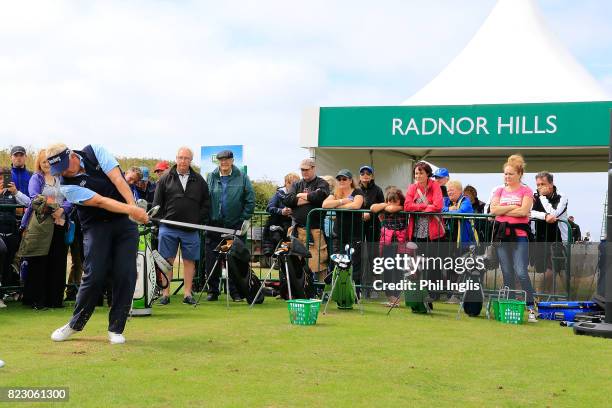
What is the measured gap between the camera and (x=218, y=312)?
30.4ft

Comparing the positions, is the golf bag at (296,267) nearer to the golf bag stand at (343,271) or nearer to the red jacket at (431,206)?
the golf bag stand at (343,271)

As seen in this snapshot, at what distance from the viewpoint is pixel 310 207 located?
430 inches

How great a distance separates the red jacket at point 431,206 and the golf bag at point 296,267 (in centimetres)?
136

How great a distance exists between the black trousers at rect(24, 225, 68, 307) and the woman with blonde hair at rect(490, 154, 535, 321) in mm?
5164

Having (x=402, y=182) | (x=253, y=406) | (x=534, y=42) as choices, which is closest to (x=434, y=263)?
(x=253, y=406)

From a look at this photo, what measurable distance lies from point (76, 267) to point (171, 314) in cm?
219

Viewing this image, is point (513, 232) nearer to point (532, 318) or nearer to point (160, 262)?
→ point (532, 318)

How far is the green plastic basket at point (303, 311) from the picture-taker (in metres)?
8.02

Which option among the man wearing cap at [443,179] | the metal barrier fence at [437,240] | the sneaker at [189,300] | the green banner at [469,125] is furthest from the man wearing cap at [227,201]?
the green banner at [469,125]

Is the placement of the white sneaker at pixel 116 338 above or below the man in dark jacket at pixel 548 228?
below

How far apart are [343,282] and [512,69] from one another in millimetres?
9543

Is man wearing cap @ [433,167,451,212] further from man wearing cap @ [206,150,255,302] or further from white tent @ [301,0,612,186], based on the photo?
white tent @ [301,0,612,186]

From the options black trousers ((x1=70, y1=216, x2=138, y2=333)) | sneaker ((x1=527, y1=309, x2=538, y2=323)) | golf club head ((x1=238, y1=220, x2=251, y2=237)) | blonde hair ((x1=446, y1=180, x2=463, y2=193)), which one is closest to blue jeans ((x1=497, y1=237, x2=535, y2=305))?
sneaker ((x1=527, y1=309, x2=538, y2=323))

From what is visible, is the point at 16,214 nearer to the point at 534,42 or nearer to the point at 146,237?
the point at 146,237
